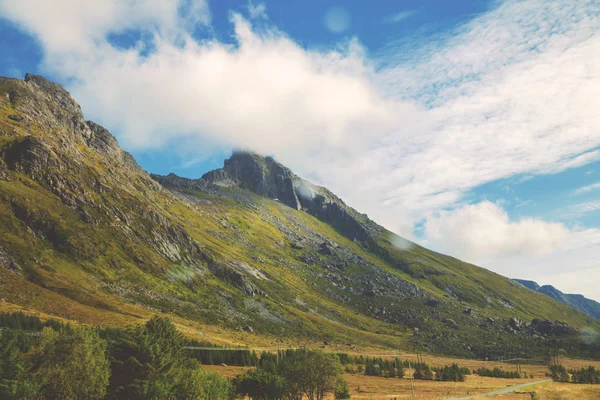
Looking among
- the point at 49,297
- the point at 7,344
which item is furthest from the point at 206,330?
the point at 7,344

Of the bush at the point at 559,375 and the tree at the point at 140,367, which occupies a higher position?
the tree at the point at 140,367

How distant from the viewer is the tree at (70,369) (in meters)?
45.1

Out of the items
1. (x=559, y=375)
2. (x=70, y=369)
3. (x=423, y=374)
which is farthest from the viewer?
(x=559, y=375)

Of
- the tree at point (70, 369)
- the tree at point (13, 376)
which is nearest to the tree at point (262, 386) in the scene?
the tree at point (70, 369)

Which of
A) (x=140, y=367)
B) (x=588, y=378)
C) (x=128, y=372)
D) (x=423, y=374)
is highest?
(x=140, y=367)

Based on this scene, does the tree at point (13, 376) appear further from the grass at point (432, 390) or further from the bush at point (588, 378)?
the bush at point (588, 378)

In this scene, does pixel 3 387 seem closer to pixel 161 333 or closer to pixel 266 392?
pixel 161 333

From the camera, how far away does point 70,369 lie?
4572cm

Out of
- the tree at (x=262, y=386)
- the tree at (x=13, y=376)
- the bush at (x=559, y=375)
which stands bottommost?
the bush at (x=559, y=375)

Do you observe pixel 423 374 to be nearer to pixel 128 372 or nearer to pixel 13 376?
pixel 128 372

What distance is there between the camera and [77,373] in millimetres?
45875

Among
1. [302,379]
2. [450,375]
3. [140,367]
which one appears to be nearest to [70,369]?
[140,367]

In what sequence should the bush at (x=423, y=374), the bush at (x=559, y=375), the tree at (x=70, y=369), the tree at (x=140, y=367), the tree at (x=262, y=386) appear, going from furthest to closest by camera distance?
the bush at (x=559, y=375) → the bush at (x=423, y=374) → the tree at (x=262, y=386) → the tree at (x=140, y=367) → the tree at (x=70, y=369)

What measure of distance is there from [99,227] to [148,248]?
2604cm
